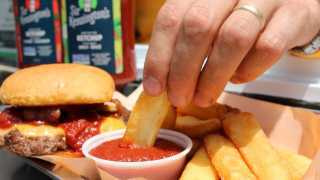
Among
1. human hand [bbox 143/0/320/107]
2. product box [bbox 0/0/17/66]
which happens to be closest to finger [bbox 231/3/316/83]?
human hand [bbox 143/0/320/107]

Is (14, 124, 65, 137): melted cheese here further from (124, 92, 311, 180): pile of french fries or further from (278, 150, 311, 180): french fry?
(278, 150, 311, 180): french fry

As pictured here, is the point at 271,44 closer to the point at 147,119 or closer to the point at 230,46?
the point at 230,46

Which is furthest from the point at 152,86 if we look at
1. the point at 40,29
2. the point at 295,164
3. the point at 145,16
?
the point at 145,16

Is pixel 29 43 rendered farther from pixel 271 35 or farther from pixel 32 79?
pixel 271 35

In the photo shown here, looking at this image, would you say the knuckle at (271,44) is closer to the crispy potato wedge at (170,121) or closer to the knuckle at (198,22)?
the knuckle at (198,22)

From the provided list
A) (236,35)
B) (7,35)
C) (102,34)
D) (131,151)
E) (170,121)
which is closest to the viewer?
(236,35)

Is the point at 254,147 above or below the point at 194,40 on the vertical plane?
below
